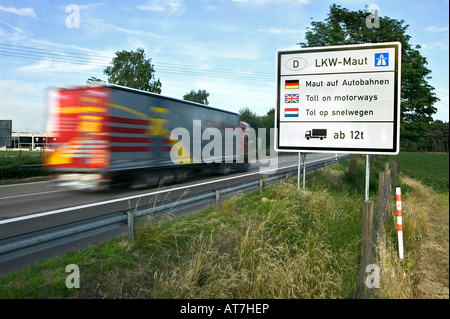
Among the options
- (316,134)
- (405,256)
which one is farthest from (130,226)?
(405,256)

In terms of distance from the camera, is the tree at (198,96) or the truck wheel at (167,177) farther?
the tree at (198,96)

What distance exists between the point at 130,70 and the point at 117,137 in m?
31.3

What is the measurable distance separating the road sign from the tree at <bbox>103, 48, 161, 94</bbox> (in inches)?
1390

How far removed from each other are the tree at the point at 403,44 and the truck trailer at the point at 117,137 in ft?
28.2

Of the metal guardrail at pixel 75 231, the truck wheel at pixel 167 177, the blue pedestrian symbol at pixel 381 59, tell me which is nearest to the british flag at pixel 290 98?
the blue pedestrian symbol at pixel 381 59

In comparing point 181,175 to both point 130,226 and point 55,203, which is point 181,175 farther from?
point 130,226

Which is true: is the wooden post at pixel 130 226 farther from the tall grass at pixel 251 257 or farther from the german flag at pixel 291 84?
the german flag at pixel 291 84

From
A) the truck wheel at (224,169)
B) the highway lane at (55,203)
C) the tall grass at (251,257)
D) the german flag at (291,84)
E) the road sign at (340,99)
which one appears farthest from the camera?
the truck wheel at (224,169)

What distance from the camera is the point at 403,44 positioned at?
65.5 ft

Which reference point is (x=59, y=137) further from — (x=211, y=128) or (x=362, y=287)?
(x=362, y=287)

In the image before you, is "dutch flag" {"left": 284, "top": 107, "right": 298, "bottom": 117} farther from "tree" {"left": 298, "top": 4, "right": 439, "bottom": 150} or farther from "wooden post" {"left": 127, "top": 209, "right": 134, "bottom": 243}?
"tree" {"left": 298, "top": 4, "right": 439, "bottom": 150}

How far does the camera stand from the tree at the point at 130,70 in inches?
1596

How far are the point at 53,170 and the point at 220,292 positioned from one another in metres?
10.3
